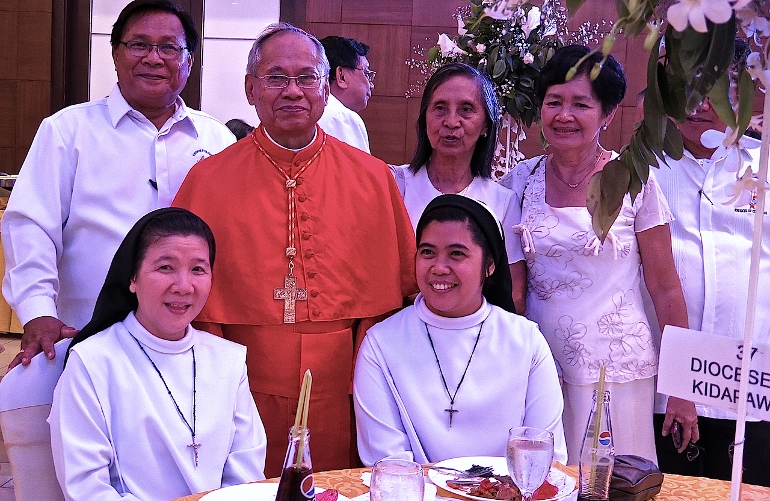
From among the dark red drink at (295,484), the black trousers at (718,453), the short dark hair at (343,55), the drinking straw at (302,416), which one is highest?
the short dark hair at (343,55)

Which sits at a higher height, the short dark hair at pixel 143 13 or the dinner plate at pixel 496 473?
the short dark hair at pixel 143 13

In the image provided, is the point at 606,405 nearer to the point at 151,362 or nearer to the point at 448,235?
the point at 448,235

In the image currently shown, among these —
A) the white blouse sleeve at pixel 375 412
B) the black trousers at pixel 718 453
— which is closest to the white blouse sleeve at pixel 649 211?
the black trousers at pixel 718 453

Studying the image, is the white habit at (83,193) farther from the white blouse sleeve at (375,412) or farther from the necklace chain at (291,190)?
the white blouse sleeve at (375,412)

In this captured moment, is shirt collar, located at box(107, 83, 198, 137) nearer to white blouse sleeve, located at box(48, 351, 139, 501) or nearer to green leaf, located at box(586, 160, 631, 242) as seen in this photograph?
white blouse sleeve, located at box(48, 351, 139, 501)

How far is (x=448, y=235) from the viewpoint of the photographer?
8.62 feet

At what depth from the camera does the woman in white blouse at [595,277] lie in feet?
9.57

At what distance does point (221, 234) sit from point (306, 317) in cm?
37

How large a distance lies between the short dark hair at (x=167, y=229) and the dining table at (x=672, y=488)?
0.83 metres

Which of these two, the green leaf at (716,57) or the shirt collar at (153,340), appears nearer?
the green leaf at (716,57)

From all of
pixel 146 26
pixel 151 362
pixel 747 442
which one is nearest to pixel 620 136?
pixel 747 442

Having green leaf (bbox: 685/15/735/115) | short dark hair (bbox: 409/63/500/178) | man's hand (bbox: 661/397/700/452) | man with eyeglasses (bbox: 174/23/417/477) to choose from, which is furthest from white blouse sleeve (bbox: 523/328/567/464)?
green leaf (bbox: 685/15/735/115)

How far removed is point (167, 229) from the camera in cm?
245

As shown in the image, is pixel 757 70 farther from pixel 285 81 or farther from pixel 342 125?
pixel 342 125
